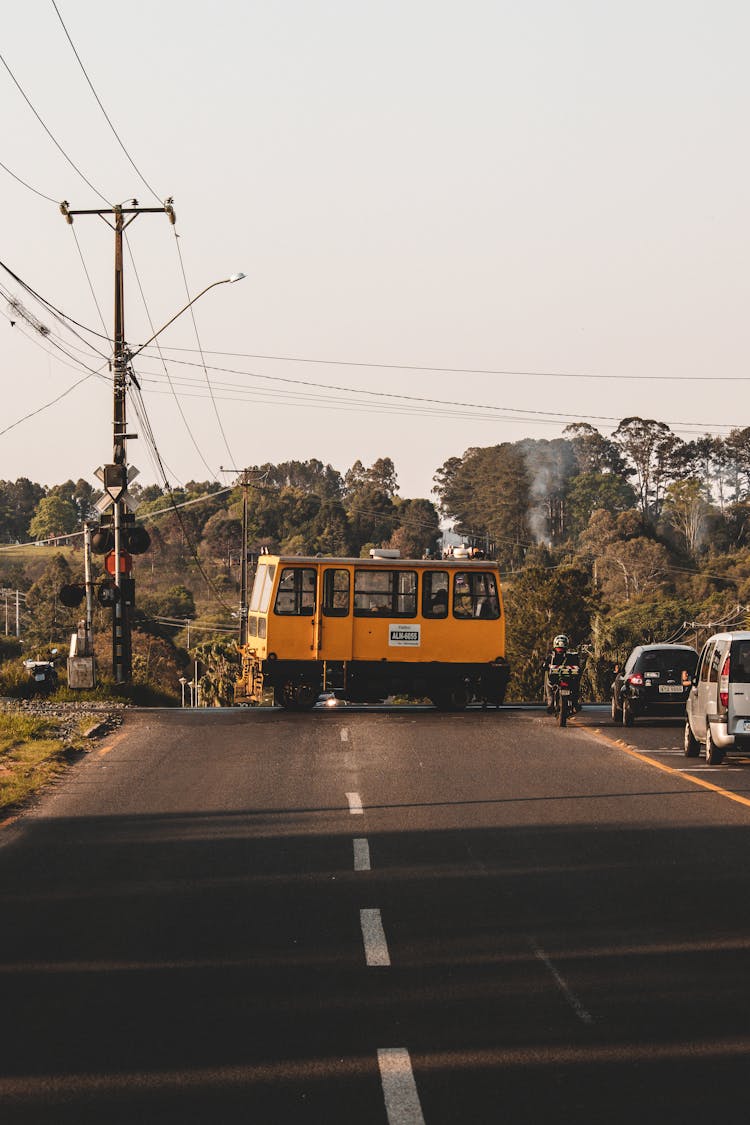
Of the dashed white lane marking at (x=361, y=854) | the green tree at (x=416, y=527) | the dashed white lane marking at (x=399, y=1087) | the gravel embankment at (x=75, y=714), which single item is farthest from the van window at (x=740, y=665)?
the green tree at (x=416, y=527)

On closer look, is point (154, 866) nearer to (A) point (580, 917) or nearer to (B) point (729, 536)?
(A) point (580, 917)

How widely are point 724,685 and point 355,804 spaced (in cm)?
591

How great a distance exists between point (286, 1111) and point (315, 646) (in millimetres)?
24495

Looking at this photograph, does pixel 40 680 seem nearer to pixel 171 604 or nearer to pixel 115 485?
pixel 115 485

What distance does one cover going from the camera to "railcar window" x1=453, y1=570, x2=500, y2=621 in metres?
31.0

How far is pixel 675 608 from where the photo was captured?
89188 mm

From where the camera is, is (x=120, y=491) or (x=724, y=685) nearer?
(x=724, y=685)

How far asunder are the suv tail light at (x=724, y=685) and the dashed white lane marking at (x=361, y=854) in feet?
24.6

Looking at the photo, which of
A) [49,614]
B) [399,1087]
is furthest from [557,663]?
[49,614]

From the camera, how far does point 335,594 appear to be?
3050 cm

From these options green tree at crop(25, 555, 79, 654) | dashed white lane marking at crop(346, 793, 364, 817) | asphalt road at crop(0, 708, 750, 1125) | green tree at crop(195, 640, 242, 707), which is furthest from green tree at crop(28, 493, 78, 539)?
dashed white lane marking at crop(346, 793, 364, 817)

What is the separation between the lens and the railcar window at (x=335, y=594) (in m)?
30.5

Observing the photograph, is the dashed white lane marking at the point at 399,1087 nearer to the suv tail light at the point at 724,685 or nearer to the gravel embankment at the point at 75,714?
the suv tail light at the point at 724,685

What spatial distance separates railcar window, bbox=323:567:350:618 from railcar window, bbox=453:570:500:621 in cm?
229
